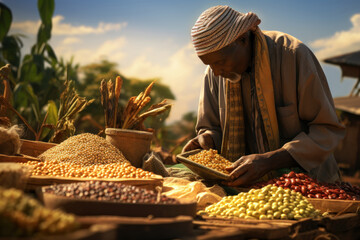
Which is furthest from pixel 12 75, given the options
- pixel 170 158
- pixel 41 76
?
pixel 170 158

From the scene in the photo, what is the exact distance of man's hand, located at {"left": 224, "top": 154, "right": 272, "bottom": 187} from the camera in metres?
2.38

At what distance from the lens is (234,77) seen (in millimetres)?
2916

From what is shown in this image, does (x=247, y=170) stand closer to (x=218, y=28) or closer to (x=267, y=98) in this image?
(x=267, y=98)

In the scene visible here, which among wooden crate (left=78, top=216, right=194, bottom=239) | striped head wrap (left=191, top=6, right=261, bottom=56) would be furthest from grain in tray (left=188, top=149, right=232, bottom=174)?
wooden crate (left=78, top=216, right=194, bottom=239)

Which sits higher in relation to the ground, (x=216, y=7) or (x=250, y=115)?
(x=216, y=7)

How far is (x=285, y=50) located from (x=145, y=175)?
1.35 meters

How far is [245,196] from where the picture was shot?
1.98 metres

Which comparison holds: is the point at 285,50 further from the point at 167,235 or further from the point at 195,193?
the point at 167,235

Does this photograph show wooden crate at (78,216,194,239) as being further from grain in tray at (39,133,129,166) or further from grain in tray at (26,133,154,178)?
grain in tray at (39,133,129,166)

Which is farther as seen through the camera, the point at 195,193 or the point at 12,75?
the point at 12,75

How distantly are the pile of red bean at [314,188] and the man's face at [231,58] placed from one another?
781 mm

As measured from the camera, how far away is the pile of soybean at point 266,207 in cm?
178

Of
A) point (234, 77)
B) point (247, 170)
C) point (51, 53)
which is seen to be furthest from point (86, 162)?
point (51, 53)

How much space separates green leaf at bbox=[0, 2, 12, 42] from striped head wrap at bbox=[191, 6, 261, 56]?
7464 millimetres
